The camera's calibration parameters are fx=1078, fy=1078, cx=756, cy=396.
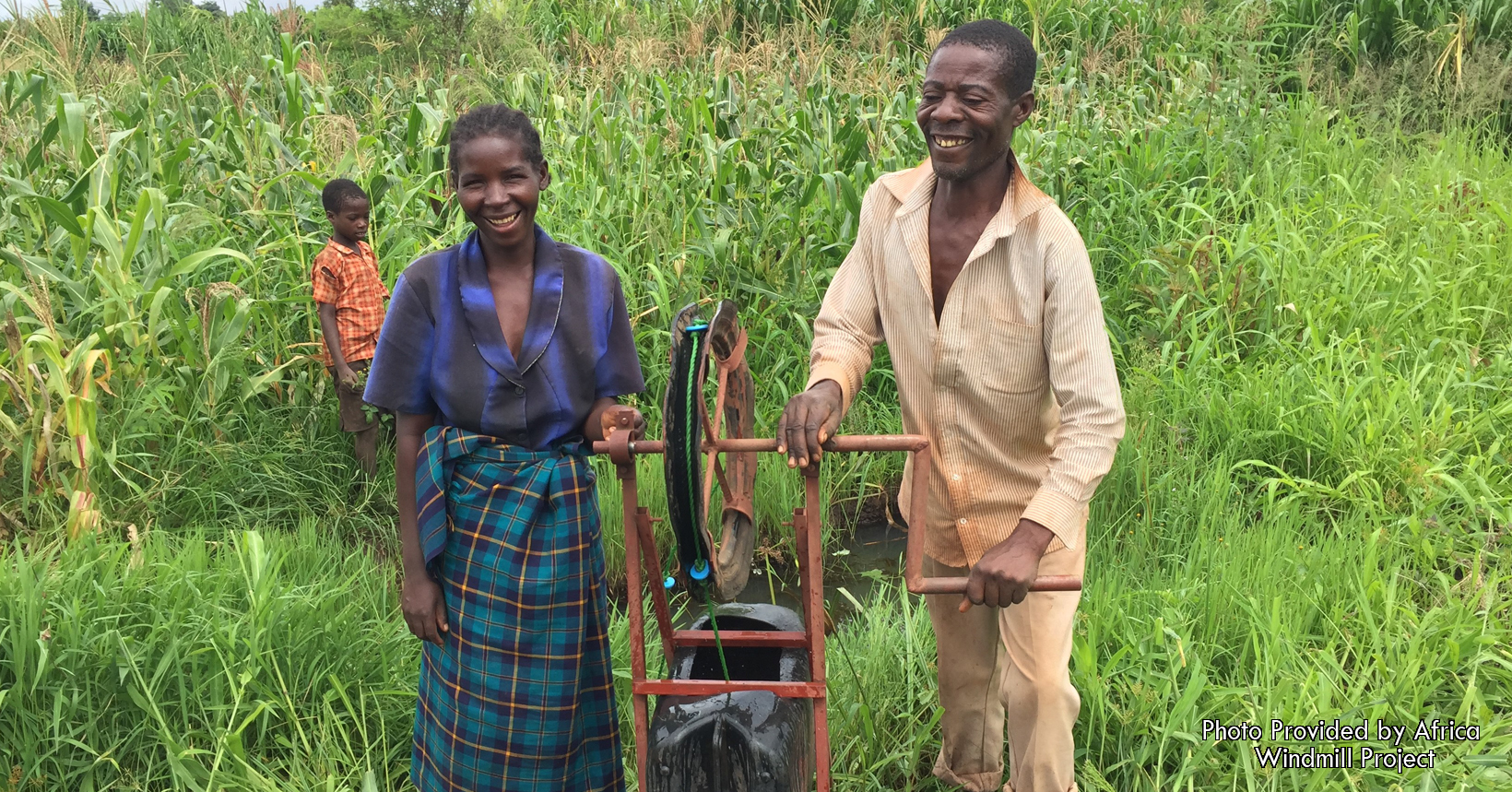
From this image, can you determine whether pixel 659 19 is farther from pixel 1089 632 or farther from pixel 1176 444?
pixel 1089 632

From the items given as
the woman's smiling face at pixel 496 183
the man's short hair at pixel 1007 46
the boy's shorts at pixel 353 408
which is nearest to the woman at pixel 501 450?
the woman's smiling face at pixel 496 183

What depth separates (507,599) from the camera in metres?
1.97

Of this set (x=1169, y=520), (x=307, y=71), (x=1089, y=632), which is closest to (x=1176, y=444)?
(x=1169, y=520)

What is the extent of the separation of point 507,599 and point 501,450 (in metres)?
0.27

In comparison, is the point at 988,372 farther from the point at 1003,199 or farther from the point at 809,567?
the point at 809,567

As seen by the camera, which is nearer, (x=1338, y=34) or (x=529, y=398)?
(x=529, y=398)

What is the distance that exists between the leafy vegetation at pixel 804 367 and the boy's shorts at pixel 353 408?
0.20m

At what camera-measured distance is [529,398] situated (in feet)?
6.44

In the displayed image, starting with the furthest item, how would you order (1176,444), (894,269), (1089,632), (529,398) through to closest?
(1176,444) < (1089,632) < (894,269) < (529,398)

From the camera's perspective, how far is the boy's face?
→ 379cm

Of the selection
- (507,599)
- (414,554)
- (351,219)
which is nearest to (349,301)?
(351,219)

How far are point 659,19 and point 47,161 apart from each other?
447cm

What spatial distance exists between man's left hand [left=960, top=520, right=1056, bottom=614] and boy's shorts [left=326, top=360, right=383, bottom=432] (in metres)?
2.64

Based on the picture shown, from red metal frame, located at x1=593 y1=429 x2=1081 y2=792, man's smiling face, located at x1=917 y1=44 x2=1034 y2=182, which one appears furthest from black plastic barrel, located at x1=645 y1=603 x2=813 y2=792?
man's smiling face, located at x1=917 y1=44 x2=1034 y2=182
